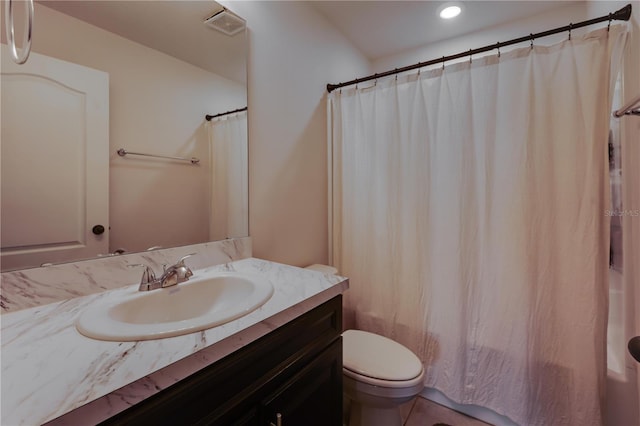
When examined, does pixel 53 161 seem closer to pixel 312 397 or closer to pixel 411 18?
pixel 312 397

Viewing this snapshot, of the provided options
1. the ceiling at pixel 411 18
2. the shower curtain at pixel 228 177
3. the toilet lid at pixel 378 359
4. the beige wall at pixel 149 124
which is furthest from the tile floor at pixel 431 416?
the ceiling at pixel 411 18

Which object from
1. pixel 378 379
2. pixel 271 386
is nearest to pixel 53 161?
pixel 271 386

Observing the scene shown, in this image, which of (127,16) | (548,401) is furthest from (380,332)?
(127,16)

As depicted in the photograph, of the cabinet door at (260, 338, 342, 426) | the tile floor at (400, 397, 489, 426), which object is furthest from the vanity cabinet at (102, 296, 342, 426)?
the tile floor at (400, 397, 489, 426)

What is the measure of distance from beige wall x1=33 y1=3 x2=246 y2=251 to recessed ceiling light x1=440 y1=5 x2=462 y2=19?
149cm

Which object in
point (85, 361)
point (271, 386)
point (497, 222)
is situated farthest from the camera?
point (497, 222)

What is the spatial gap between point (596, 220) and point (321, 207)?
4.53ft

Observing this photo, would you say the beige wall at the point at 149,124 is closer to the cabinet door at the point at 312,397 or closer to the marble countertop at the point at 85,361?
the marble countertop at the point at 85,361

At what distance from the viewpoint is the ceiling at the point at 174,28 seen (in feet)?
2.94

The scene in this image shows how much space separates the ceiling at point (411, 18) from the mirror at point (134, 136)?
0.91m

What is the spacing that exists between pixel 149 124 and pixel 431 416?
203cm

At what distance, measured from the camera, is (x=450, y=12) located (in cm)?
176

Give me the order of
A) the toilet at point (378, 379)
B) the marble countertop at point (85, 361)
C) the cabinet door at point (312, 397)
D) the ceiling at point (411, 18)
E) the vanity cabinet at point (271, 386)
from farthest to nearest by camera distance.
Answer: the ceiling at point (411, 18) < the toilet at point (378, 379) < the cabinet door at point (312, 397) < the vanity cabinet at point (271, 386) < the marble countertop at point (85, 361)

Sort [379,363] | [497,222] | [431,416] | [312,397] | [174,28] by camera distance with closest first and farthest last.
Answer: [312,397] < [174,28] < [379,363] < [497,222] < [431,416]
